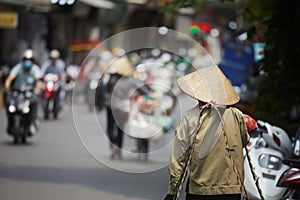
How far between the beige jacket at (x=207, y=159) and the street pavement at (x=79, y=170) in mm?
2364

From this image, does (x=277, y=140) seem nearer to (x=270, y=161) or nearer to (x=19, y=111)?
(x=270, y=161)

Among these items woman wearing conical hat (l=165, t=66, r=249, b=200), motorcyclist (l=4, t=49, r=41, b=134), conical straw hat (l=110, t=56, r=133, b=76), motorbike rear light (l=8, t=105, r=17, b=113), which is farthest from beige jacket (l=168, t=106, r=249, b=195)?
motorcyclist (l=4, t=49, r=41, b=134)

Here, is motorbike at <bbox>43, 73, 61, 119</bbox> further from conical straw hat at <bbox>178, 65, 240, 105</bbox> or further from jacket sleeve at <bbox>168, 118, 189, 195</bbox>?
jacket sleeve at <bbox>168, 118, 189, 195</bbox>

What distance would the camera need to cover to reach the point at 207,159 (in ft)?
19.9

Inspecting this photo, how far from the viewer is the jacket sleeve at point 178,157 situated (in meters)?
5.93

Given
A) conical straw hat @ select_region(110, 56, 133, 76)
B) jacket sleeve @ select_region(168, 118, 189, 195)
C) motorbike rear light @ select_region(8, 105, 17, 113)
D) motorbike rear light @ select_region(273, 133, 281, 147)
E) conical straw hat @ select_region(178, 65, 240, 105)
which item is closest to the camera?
jacket sleeve @ select_region(168, 118, 189, 195)

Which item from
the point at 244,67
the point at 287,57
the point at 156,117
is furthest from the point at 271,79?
the point at 244,67

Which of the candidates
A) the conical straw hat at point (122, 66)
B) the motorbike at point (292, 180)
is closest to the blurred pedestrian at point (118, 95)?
the conical straw hat at point (122, 66)

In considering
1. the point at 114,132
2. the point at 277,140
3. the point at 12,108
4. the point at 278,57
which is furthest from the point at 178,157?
the point at 12,108

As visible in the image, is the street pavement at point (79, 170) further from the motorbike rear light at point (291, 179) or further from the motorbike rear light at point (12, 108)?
the motorbike rear light at point (291, 179)

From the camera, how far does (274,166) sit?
826 centimetres

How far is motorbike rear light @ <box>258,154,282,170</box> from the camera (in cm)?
825

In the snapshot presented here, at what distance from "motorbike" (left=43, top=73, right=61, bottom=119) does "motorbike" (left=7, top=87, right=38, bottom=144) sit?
6151 mm

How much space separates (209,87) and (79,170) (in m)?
6.54
